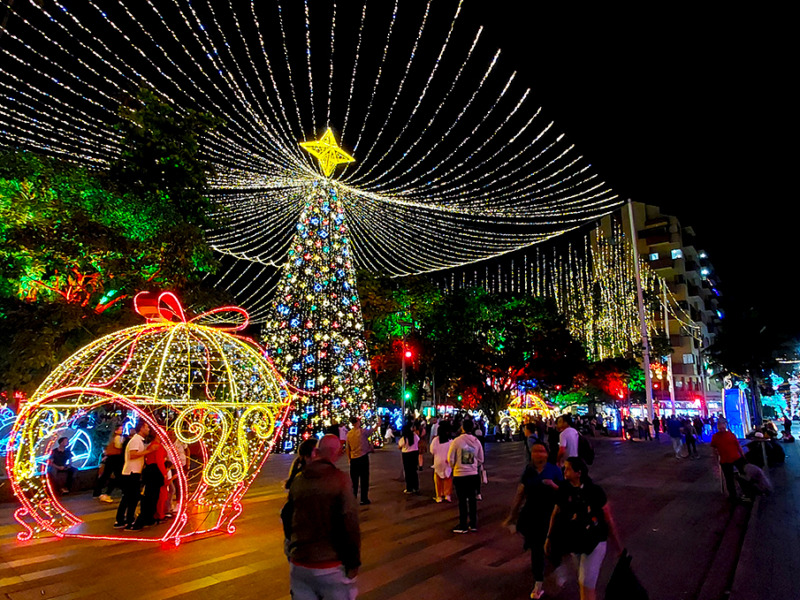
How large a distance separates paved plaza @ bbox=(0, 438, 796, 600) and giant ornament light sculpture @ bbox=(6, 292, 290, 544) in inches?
22.4

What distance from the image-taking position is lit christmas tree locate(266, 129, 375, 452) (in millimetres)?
20359

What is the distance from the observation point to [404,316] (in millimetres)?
28359

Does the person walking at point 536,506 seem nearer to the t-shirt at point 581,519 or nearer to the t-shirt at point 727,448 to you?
the t-shirt at point 581,519

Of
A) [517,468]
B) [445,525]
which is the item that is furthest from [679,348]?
[445,525]

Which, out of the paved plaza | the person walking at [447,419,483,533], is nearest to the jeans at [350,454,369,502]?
the paved plaza

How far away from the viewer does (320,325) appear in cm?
2088

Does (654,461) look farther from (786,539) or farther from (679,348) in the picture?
(679,348)

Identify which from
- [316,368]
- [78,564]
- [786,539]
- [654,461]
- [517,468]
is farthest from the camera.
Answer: [316,368]

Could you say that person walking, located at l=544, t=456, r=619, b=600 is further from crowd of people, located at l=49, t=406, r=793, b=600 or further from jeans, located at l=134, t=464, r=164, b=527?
jeans, located at l=134, t=464, r=164, b=527

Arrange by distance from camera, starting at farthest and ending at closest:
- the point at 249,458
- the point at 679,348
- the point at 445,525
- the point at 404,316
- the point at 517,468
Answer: the point at 679,348 < the point at 404,316 < the point at 517,468 < the point at 249,458 < the point at 445,525

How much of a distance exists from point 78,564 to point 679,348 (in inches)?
2362

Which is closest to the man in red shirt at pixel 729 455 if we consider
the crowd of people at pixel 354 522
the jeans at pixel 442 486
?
the crowd of people at pixel 354 522

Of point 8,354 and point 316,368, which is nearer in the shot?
point 8,354

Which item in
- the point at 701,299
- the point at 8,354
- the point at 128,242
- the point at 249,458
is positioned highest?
the point at 701,299
